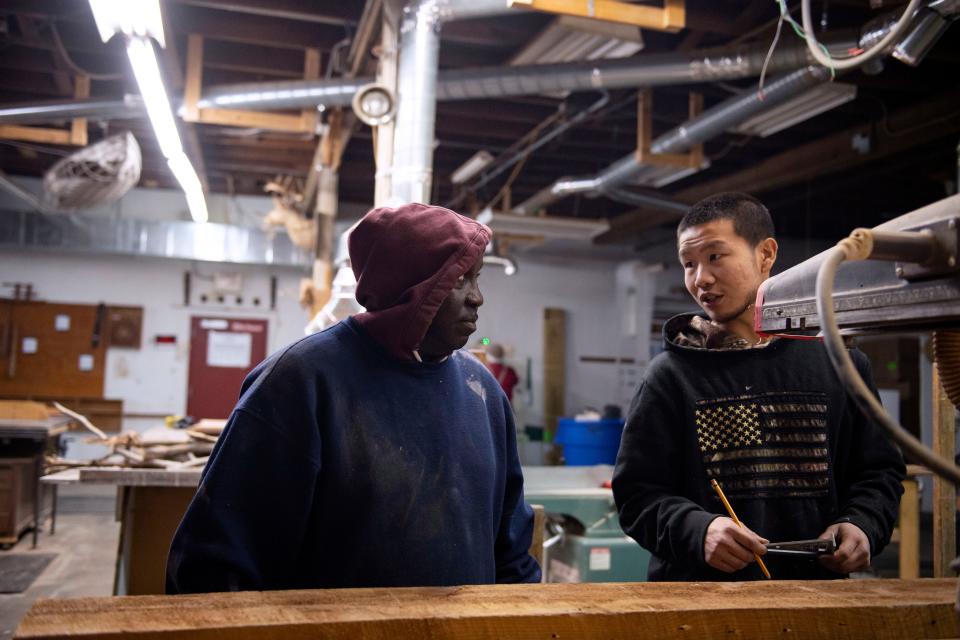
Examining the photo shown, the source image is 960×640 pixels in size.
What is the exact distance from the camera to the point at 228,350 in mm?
8930

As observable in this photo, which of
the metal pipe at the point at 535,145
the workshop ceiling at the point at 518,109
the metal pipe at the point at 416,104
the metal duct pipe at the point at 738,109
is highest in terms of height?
the workshop ceiling at the point at 518,109

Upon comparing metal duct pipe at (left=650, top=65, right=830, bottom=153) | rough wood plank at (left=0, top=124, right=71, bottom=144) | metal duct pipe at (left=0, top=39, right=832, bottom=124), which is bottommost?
metal duct pipe at (left=650, top=65, right=830, bottom=153)

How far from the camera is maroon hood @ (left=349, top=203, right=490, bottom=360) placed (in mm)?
1414

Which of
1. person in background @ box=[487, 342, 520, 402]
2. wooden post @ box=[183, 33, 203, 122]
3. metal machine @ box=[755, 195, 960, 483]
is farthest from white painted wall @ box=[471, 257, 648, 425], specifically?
metal machine @ box=[755, 195, 960, 483]

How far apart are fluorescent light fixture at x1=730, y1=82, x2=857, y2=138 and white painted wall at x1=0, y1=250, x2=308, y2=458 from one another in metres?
5.81

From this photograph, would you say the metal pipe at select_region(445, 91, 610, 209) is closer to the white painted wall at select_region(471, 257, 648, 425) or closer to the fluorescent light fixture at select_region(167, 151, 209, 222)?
the white painted wall at select_region(471, 257, 648, 425)

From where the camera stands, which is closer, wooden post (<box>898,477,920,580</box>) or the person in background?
wooden post (<box>898,477,920,580</box>)

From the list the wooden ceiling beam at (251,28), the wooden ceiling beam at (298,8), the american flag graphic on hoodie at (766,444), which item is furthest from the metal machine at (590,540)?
the wooden ceiling beam at (251,28)

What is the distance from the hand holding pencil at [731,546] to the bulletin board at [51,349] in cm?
842

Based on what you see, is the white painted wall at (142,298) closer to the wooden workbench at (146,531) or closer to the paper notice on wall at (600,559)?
the wooden workbench at (146,531)

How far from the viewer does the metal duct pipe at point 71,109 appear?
15.4 ft

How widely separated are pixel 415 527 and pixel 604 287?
9.08 meters

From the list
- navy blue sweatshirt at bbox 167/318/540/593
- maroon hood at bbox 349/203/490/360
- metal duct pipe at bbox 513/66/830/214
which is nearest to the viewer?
navy blue sweatshirt at bbox 167/318/540/593

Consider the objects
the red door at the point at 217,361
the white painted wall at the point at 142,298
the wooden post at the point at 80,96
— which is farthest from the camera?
the red door at the point at 217,361
